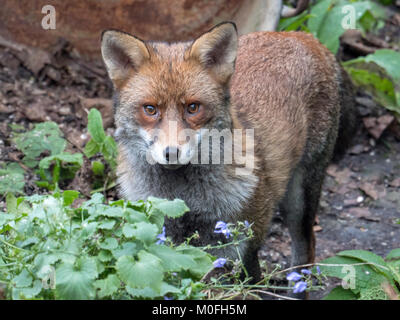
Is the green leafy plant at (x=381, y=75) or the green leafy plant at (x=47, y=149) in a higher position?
the green leafy plant at (x=381, y=75)

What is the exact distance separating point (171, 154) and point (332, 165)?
428 cm

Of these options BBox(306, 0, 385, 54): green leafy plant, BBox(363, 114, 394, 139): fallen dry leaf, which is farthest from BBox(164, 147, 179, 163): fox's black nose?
BBox(363, 114, 394, 139): fallen dry leaf

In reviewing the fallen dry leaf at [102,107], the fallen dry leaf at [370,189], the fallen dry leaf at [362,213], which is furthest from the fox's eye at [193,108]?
the fallen dry leaf at [370,189]

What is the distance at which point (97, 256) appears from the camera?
325 cm

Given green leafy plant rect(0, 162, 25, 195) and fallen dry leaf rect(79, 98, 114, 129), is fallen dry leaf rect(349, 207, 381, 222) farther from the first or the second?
green leafy plant rect(0, 162, 25, 195)

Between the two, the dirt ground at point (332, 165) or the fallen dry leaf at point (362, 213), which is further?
the fallen dry leaf at point (362, 213)

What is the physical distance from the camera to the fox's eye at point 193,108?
13.7 ft

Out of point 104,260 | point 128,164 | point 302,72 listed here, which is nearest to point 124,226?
point 104,260

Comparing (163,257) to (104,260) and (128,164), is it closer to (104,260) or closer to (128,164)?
(104,260)

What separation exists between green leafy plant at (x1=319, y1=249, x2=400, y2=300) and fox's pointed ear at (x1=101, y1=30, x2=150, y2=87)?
6.53 feet

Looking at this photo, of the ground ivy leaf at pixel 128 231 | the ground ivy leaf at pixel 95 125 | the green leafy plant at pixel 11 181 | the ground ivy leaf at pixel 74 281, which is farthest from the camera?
the ground ivy leaf at pixel 95 125

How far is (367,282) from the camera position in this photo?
4.54m

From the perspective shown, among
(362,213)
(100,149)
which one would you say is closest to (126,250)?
(100,149)

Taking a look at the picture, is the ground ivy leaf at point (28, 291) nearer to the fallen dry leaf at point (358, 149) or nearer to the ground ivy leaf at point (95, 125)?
the ground ivy leaf at point (95, 125)
